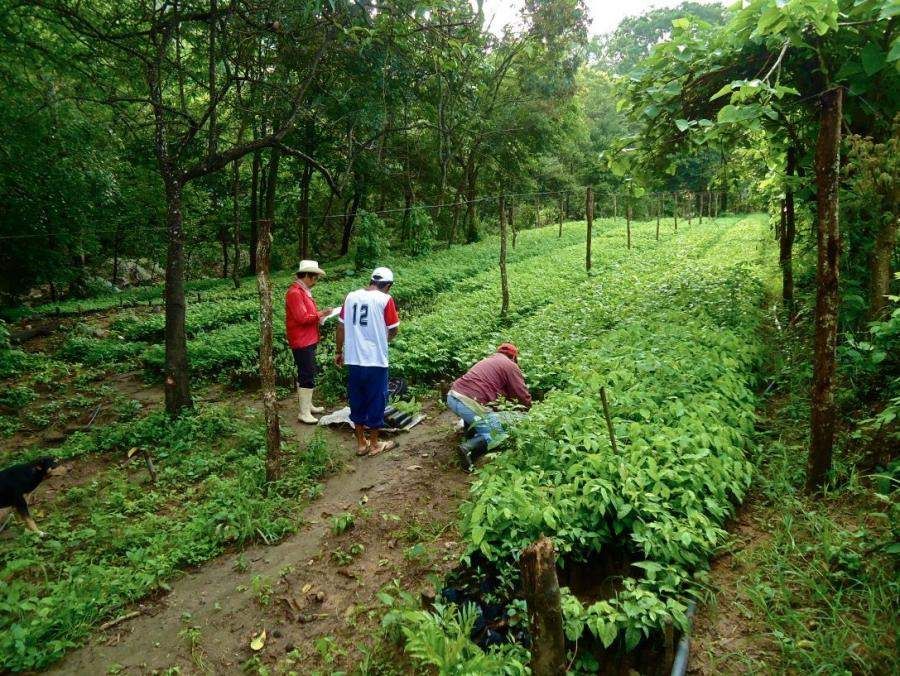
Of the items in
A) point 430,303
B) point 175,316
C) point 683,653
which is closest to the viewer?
point 683,653

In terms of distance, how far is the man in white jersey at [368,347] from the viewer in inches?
242

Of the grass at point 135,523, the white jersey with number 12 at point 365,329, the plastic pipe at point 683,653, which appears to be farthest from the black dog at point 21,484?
the plastic pipe at point 683,653

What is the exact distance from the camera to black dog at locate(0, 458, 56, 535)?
4.89 m

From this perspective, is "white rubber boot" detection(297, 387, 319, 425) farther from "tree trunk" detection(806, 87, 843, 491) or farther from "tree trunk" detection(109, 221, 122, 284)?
"tree trunk" detection(109, 221, 122, 284)

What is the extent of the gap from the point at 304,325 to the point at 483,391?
10.1 feet

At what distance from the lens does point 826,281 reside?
Answer: 13.4ft

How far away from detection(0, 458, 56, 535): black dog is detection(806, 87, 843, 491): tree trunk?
7472 mm

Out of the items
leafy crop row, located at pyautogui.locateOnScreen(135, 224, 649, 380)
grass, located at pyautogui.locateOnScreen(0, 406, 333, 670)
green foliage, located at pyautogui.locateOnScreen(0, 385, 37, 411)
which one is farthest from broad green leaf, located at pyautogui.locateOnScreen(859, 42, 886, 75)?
green foliage, located at pyautogui.locateOnScreen(0, 385, 37, 411)

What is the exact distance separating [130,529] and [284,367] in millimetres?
4535

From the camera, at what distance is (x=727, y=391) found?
207 inches

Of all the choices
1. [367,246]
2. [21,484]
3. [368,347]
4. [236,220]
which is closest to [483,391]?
[368,347]

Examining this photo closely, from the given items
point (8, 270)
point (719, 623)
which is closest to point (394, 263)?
point (8, 270)

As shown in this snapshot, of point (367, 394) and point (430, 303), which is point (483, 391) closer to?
point (367, 394)

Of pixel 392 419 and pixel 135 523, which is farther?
pixel 392 419
